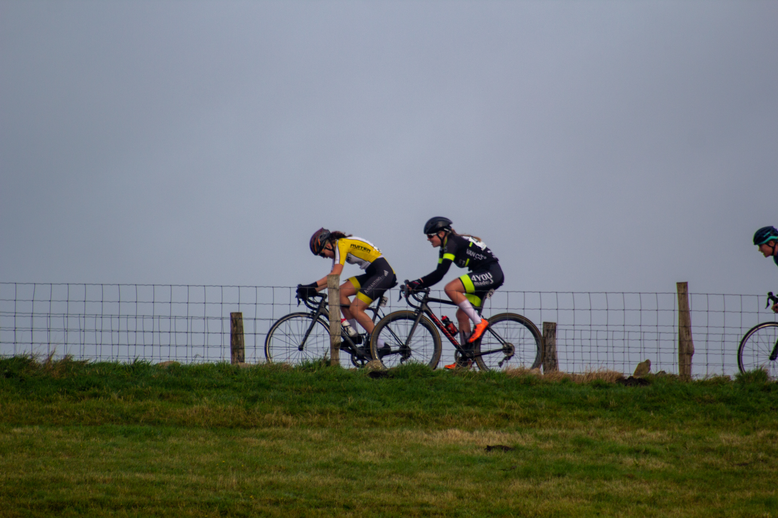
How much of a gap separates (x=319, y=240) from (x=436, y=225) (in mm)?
1871

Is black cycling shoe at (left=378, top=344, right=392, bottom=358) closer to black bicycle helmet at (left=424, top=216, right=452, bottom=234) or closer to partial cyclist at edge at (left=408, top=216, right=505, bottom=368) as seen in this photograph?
partial cyclist at edge at (left=408, top=216, right=505, bottom=368)

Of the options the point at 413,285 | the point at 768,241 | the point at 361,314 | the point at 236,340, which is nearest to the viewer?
the point at 768,241

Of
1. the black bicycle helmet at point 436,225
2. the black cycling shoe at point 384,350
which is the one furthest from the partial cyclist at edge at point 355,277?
the black bicycle helmet at point 436,225

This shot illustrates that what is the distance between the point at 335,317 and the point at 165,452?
14.1 feet

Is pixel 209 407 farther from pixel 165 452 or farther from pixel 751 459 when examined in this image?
pixel 751 459

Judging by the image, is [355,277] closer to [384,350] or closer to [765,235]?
[384,350]

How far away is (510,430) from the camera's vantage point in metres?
8.83

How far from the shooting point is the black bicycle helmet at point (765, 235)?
36.7 feet

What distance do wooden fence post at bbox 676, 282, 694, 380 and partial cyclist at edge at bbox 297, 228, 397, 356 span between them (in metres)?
4.36

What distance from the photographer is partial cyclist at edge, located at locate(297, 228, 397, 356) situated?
11.6 m

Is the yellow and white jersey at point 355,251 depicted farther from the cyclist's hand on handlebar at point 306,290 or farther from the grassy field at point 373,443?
the grassy field at point 373,443

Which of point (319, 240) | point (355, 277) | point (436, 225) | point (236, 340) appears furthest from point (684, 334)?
point (236, 340)

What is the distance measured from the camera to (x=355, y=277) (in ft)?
39.0

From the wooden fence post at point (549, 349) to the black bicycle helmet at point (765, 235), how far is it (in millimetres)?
3195
